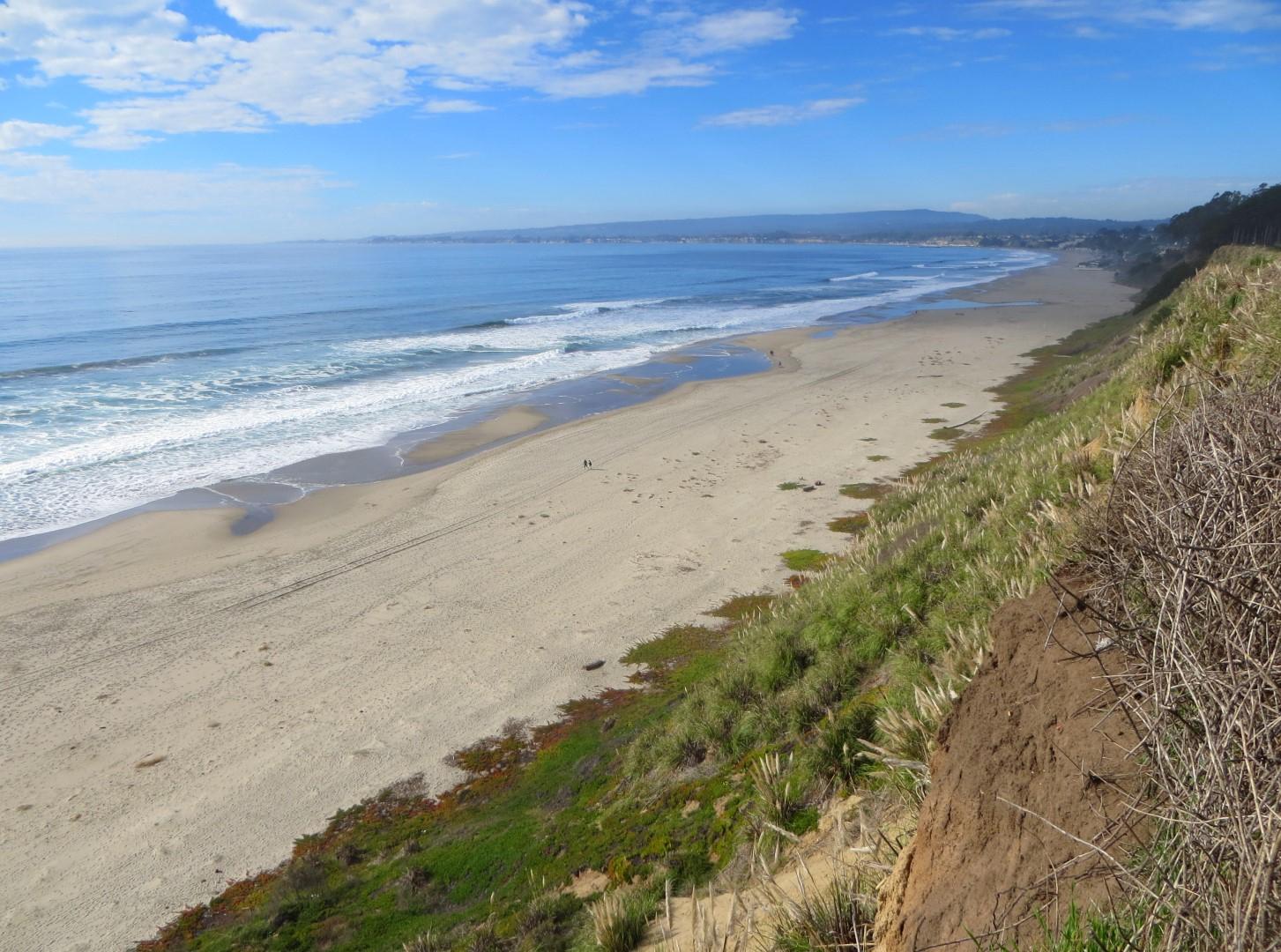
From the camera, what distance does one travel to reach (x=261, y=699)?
11.4 metres

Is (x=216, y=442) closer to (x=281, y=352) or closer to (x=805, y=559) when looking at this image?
(x=281, y=352)

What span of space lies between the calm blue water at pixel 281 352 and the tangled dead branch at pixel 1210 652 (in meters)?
22.7

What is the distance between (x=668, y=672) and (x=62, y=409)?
98.4 feet

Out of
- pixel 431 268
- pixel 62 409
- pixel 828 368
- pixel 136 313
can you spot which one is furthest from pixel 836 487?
pixel 431 268

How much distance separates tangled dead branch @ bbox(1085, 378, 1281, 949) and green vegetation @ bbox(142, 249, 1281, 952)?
3.39ft

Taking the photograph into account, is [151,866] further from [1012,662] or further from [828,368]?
[828,368]

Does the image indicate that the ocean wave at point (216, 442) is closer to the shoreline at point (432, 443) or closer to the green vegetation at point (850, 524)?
the shoreline at point (432, 443)

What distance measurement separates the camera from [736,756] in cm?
687

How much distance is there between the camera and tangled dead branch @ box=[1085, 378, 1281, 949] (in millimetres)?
2143

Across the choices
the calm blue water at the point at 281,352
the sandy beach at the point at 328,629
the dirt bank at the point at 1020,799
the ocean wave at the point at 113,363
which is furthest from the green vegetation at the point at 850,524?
the ocean wave at the point at 113,363

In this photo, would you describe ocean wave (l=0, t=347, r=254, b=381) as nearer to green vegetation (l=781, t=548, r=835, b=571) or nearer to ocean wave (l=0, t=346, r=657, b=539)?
ocean wave (l=0, t=346, r=657, b=539)

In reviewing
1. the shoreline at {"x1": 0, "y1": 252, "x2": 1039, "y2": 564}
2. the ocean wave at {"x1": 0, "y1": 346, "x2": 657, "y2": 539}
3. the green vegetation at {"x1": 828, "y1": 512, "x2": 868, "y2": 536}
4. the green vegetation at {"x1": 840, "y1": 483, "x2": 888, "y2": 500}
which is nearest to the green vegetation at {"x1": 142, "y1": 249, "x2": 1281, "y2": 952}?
the green vegetation at {"x1": 828, "y1": 512, "x2": 868, "y2": 536}

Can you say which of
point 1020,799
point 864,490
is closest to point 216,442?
point 864,490

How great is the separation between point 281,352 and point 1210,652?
46.8 m
